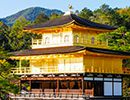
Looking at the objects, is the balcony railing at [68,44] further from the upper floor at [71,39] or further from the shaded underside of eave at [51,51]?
the shaded underside of eave at [51,51]

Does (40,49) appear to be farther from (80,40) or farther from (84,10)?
(84,10)

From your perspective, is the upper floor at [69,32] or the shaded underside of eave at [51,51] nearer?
the shaded underside of eave at [51,51]

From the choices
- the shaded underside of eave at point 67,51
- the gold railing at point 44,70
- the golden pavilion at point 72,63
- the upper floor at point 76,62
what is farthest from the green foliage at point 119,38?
the gold railing at point 44,70

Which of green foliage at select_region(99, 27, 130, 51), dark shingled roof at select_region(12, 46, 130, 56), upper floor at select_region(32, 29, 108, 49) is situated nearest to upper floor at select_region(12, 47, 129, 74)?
dark shingled roof at select_region(12, 46, 130, 56)

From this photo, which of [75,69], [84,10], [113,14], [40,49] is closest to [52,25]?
[40,49]

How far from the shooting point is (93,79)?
160 feet

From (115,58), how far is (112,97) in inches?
192

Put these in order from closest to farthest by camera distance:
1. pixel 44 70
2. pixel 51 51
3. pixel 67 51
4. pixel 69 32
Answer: pixel 67 51, pixel 51 51, pixel 44 70, pixel 69 32

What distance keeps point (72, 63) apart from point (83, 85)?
10.7 feet

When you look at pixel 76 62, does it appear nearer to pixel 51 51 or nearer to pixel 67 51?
pixel 67 51

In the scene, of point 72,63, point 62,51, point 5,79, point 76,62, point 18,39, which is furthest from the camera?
point 18,39

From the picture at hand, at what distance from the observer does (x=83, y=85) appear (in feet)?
155

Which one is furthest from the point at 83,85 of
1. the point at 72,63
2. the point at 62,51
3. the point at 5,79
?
the point at 5,79

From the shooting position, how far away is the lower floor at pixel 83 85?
1884 inches
